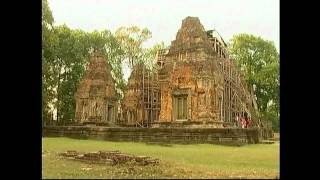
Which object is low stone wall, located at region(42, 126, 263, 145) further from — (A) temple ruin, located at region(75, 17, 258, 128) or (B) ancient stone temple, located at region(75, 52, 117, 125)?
(B) ancient stone temple, located at region(75, 52, 117, 125)

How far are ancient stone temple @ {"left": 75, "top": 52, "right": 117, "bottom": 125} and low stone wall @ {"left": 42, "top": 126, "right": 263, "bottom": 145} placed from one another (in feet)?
13.0

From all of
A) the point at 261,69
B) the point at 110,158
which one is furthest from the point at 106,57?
the point at 110,158

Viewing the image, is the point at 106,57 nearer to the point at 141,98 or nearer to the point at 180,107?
the point at 180,107

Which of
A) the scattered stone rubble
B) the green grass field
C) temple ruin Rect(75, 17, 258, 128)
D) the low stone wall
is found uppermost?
temple ruin Rect(75, 17, 258, 128)

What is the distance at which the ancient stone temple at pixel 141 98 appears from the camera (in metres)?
22.6

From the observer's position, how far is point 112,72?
20094 millimetres

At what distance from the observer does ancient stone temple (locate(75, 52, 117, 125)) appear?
19219 mm

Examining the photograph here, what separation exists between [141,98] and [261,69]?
7.05 m

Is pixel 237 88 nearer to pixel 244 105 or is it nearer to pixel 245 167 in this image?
pixel 244 105

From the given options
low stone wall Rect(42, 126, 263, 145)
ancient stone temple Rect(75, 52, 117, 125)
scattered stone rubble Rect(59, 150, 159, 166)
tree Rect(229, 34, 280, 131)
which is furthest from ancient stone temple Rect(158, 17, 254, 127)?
scattered stone rubble Rect(59, 150, 159, 166)

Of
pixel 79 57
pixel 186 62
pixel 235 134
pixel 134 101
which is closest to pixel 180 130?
pixel 235 134

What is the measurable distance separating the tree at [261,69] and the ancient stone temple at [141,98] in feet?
16.8

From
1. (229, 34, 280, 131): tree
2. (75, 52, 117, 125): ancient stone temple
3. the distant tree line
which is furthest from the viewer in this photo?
(75, 52, 117, 125): ancient stone temple

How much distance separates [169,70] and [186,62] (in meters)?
1.38
